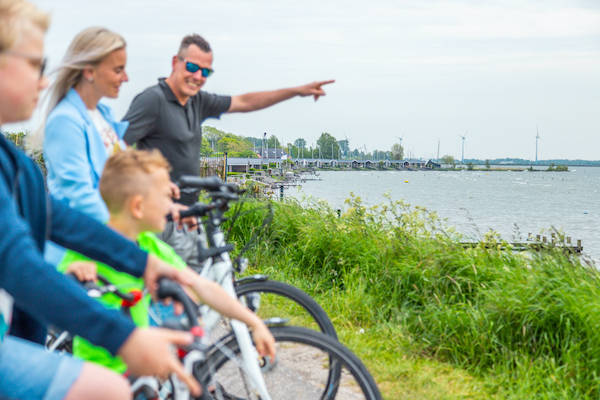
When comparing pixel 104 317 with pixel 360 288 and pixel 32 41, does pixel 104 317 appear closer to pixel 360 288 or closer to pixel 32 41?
pixel 32 41

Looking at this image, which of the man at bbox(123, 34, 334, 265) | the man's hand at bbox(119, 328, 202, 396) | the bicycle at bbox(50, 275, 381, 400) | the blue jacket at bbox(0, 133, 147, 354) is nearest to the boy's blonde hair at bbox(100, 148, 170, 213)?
the bicycle at bbox(50, 275, 381, 400)

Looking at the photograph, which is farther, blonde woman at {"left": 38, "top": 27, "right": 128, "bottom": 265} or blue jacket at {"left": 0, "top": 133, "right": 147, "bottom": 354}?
blonde woman at {"left": 38, "top": 27, "right": 128, "bottom": 265}

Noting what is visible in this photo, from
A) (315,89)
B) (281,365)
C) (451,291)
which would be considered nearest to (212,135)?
(451,291)

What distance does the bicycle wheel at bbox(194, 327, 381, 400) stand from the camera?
2.38m

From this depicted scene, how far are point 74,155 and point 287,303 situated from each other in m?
1.33

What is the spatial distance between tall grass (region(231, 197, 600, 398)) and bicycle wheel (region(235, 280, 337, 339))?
42 centimetres

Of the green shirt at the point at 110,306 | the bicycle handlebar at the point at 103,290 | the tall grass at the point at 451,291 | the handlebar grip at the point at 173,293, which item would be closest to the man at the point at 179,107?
the tall grass at the point at 451,291

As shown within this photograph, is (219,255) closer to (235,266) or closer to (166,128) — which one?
(235,266)

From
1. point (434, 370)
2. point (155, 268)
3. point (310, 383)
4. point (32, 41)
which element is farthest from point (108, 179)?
point (434, 370)

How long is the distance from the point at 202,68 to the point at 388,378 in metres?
2.69

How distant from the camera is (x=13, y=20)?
133 cm

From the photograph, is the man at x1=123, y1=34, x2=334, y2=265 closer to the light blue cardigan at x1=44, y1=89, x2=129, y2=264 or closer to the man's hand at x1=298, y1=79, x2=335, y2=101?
the man's hand at x1=298, y1=79, x2=335, y2=101

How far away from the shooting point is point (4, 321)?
1.54 meters

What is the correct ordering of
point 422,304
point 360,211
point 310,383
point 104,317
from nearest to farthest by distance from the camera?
point 104,317 → point 310,383 → point 422,304 → point 360,211
